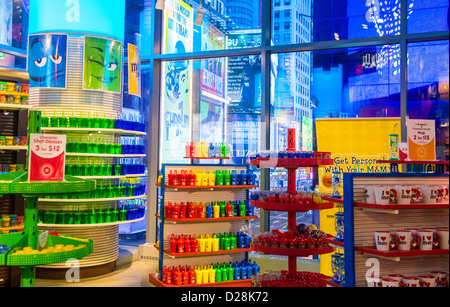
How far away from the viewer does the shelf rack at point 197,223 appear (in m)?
6.21

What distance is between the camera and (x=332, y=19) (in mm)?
7137

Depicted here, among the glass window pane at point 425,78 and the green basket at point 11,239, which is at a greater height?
the glass window pane at point 425,78

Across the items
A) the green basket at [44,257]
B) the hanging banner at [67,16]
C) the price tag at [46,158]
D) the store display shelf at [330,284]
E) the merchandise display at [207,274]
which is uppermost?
the hanging banner at [67,16]

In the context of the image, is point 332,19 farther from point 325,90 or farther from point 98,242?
point 98,242

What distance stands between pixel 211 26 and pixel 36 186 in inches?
214

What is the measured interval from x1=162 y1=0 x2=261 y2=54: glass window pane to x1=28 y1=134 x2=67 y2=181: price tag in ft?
14.7

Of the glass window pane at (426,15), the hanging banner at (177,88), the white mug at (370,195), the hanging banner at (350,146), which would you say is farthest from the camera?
the hanging banner at (177,88)

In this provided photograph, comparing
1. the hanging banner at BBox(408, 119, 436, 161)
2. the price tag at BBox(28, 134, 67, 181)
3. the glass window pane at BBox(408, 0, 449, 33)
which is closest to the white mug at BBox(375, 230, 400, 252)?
the hanging banner at BBox(408, 119, 436, 161)

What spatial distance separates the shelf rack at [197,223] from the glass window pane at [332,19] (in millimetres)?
2437

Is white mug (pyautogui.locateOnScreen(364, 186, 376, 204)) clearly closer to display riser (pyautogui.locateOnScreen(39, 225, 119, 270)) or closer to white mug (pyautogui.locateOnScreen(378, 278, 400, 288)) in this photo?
white mug (pyautogui.locateOnScreen(378, 278, 400, 288))

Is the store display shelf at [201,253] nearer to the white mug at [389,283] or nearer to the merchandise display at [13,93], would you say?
the merchandise display at [13,93]

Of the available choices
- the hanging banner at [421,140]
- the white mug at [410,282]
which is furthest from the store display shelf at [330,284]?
the hanging banner at [421,140]

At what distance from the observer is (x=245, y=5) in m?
7.66

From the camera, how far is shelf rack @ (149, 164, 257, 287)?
6211 mm
